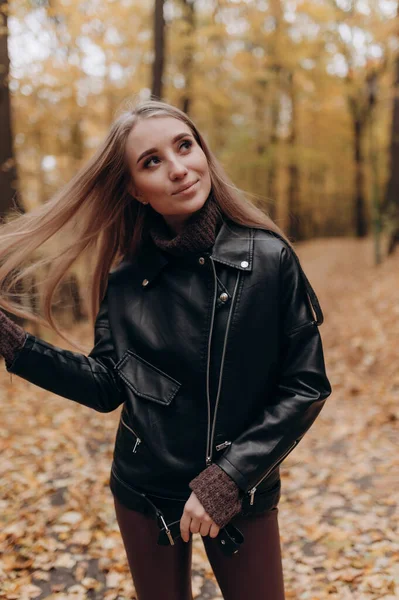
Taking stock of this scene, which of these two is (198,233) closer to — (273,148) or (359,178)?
(273,148)

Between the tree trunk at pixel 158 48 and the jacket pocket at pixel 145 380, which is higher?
the tree trunk at pixel 158 48

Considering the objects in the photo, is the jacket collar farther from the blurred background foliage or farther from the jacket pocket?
the blurred background foliage

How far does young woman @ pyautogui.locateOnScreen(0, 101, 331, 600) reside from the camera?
5.41 ft

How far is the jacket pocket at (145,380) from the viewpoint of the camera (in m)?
1.76

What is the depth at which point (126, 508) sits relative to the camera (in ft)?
A: 6.16

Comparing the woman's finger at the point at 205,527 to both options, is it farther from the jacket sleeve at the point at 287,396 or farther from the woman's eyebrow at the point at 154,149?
the woman's eyebrow at the point at 154,149

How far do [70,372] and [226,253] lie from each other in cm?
69

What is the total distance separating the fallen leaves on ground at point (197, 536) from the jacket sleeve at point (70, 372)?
6.20ft

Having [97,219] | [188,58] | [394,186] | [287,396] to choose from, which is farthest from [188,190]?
[394,186]

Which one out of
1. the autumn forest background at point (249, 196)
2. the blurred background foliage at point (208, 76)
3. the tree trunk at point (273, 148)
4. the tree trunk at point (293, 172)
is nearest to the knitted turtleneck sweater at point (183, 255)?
the autumn forest background at point (249, 196)

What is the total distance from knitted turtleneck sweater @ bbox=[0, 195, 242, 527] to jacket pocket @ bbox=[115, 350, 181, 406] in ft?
0.94

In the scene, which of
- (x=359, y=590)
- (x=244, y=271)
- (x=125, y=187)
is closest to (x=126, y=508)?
(x=244, y=271)

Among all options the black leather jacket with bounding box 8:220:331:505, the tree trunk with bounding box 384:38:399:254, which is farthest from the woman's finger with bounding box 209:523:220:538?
the tree trunk with bounding box 384:38:399:254

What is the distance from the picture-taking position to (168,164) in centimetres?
179
